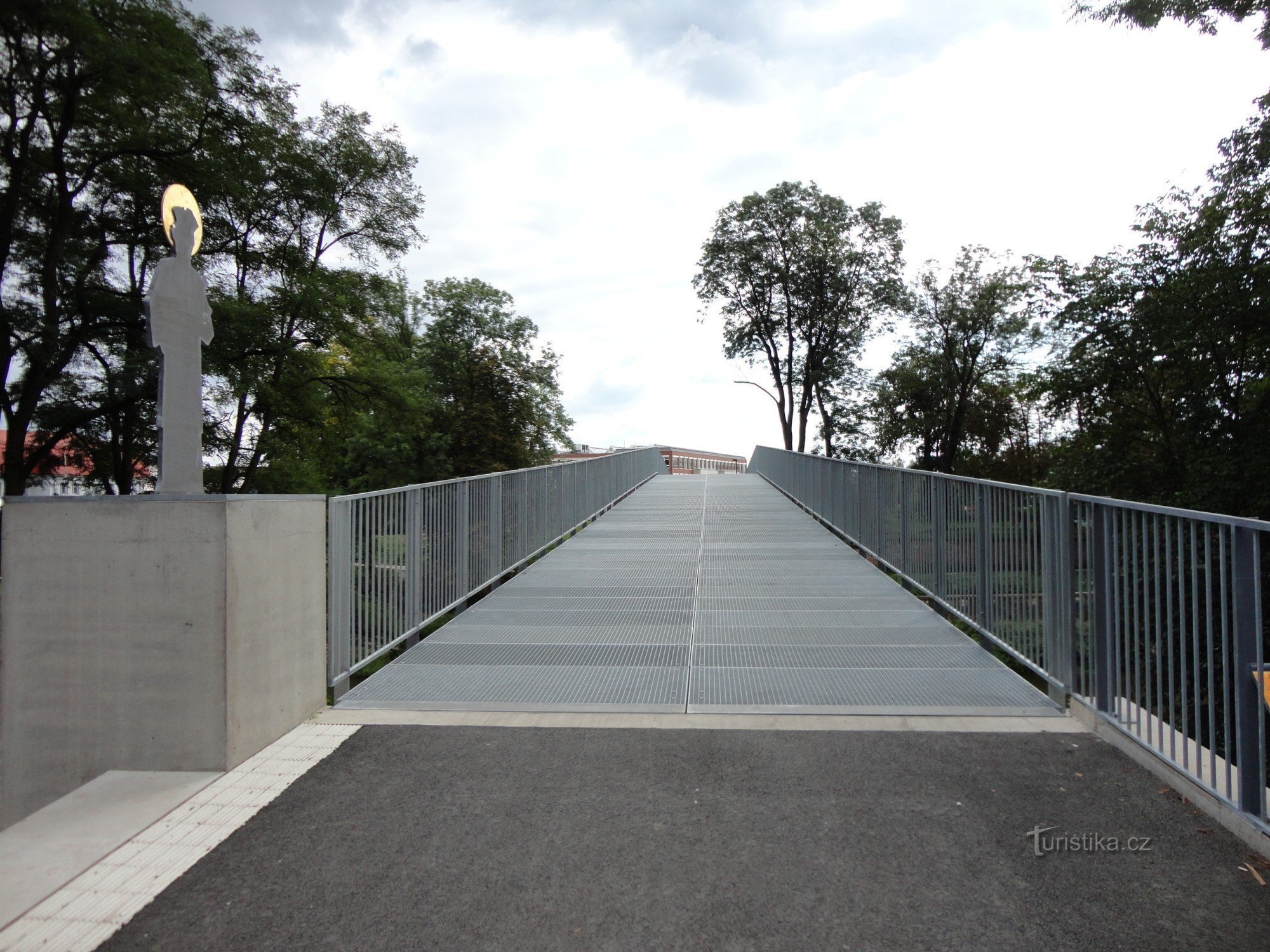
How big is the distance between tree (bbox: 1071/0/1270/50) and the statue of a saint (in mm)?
16374

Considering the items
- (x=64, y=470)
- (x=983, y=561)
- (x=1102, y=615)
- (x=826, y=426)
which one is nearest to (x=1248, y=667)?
(x=1102, y=615)

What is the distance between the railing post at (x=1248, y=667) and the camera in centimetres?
312

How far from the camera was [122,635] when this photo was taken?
3.96m

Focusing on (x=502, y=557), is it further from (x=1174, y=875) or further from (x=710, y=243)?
(x=710, y=243)

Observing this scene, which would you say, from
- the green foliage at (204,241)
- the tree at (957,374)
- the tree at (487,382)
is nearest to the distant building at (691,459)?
the tree at (487,382)

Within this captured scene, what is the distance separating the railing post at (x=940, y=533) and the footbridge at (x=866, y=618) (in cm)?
2

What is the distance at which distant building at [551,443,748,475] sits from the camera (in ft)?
181

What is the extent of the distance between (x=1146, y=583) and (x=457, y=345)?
43589 millimetres

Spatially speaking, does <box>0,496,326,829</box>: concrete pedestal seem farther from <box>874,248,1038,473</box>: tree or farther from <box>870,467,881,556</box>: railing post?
<box>874,248,1038,473</box>: tree

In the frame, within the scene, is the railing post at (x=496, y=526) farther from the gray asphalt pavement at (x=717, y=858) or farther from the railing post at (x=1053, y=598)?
the railing post at (x=1053, y=598)

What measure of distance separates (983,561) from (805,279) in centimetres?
3919

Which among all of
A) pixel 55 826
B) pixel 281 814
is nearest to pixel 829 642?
pixel 281 814

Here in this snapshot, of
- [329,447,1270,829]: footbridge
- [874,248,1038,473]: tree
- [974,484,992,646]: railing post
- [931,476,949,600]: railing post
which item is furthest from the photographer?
[874,248,1038,473]: tree

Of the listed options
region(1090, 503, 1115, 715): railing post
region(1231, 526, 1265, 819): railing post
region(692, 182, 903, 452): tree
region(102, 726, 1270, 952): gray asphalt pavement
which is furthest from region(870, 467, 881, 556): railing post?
region(692, 182, 903, 452): tree
